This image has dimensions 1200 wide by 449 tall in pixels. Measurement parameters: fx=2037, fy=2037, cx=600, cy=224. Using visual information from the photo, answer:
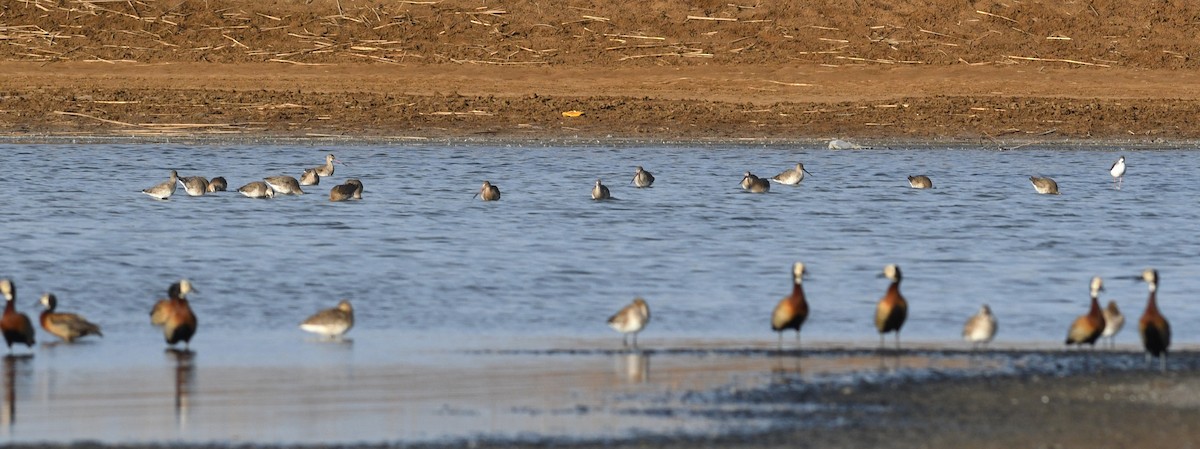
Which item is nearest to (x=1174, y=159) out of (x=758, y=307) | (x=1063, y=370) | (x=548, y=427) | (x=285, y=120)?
(x=285, y=120)

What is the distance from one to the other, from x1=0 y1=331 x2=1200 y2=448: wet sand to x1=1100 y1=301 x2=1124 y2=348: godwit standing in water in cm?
12

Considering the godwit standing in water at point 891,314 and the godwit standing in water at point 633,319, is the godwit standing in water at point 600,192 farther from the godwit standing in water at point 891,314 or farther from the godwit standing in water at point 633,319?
the godwit standing in water at point 891,314

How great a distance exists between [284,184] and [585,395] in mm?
11938

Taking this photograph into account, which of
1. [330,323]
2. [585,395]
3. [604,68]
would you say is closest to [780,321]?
[585,395]

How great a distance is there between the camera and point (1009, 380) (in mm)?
10156

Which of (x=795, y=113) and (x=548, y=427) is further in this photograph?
(x=795, y=113)

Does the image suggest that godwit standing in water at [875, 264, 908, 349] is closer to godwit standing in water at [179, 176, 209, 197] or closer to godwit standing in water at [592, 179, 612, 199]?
godwit standing in water at [592, 179, 612, 199]

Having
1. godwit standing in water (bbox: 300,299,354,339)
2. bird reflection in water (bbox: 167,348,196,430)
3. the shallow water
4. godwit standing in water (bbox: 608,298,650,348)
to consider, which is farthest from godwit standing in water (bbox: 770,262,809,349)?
bird reflection in water (bbox: 167,348,196,430)

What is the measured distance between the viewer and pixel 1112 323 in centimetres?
1138

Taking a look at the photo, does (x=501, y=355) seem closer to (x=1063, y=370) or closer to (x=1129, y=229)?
(x=1063, y=370)

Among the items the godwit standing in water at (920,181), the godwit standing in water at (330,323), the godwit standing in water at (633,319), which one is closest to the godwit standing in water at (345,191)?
the godwit standing in water at (920,181)

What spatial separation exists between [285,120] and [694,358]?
55.9ft

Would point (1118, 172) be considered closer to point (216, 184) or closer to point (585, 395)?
point (216, 184)

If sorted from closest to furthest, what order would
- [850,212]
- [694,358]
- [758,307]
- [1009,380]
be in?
[1009,380] → [694,358] → [758,307] → [850,212]
